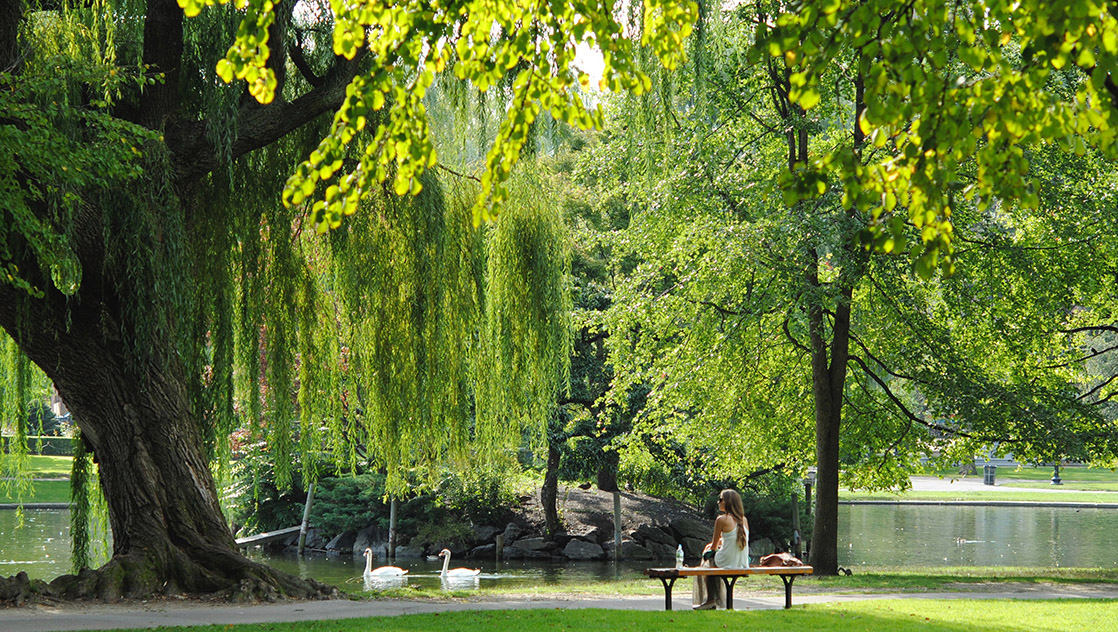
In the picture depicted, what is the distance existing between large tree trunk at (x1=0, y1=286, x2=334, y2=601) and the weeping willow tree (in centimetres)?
2

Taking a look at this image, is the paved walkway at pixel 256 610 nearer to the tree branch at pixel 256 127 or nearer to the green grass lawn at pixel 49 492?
the tree branch at pixel 256 127

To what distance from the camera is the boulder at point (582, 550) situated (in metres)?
27.5

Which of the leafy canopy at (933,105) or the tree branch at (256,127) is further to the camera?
the tree branch at (256,127)

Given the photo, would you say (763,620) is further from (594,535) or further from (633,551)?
(594,535)

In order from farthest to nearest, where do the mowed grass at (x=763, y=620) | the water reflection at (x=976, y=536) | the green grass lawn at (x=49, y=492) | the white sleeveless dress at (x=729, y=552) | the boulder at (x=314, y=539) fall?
the green grass lawn at (x=49, y=492)
the boulder at (x=314, y=539)
the water reflection at (x=976, y=536)
the white sleeveless dress at (x=729, y=552)
the mowed grass at (x=763, y=620)

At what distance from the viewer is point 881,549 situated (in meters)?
30.2

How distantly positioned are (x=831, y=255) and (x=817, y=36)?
43.6 ft

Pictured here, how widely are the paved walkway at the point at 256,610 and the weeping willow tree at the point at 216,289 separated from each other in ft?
1.72

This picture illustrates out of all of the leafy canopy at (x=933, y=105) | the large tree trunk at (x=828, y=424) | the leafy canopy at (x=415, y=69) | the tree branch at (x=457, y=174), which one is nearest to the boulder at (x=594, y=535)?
the large tree trunk at (x=828, y=424)

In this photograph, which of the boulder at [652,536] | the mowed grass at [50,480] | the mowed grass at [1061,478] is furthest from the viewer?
the mowed grass at [1061,478]

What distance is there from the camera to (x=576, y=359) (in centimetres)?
2666

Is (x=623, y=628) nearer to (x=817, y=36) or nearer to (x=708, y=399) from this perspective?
(x=817, y=36)

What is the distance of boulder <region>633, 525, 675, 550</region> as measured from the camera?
92.9 ft

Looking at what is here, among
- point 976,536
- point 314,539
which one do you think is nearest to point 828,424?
point 314,539
